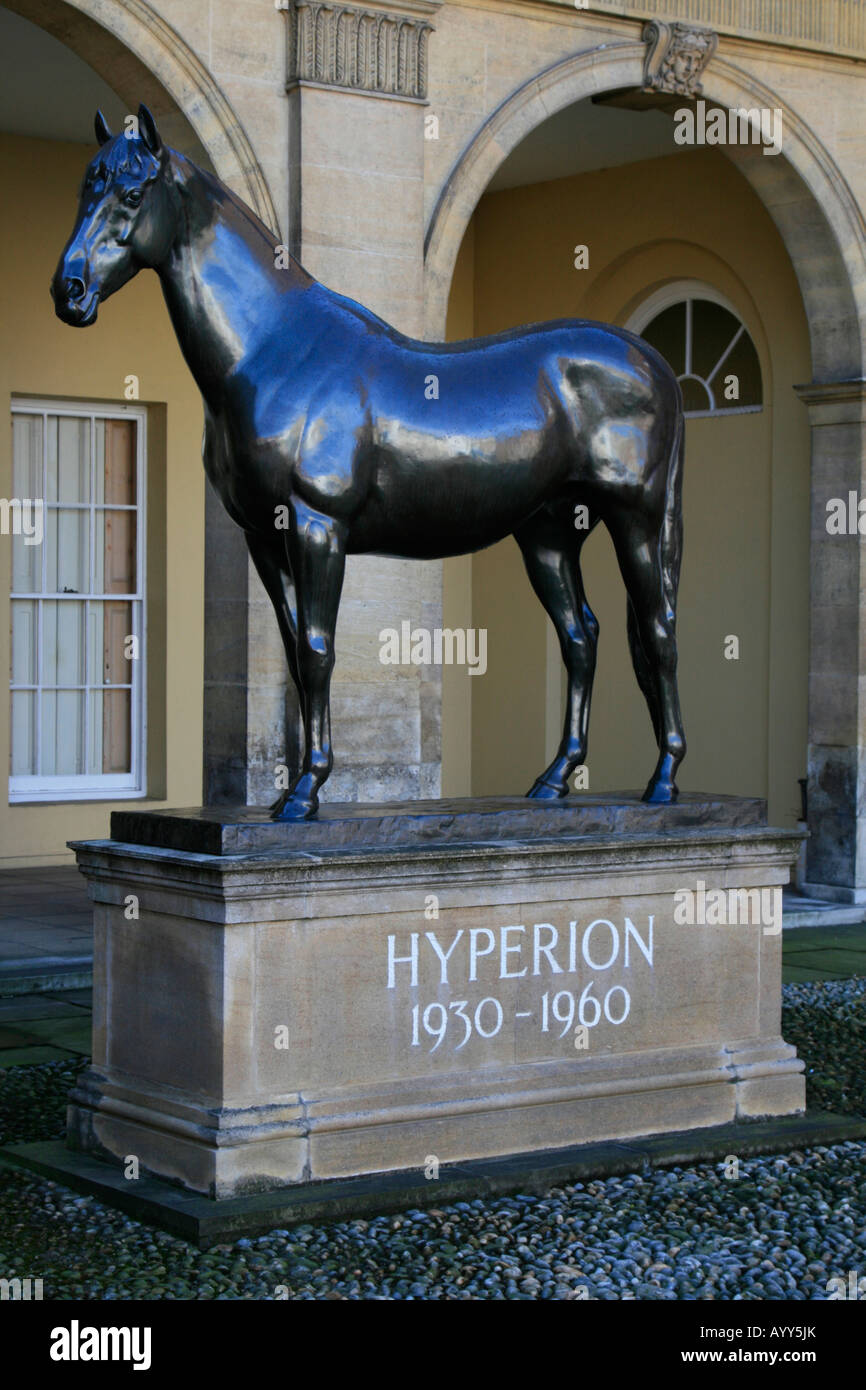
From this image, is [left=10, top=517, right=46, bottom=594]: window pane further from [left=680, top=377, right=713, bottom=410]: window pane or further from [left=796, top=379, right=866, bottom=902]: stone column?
[left=796, top=379, right=866, bottom=902]: stone column

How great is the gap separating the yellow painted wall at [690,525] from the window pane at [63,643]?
3079 mm

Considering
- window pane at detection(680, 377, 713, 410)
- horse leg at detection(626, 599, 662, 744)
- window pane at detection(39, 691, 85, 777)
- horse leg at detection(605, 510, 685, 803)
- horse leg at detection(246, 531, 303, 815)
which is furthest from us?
window pane at detection(680, 377, 713, 410)

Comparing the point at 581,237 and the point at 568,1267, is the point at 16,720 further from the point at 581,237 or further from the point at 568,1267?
the point at 568,1267

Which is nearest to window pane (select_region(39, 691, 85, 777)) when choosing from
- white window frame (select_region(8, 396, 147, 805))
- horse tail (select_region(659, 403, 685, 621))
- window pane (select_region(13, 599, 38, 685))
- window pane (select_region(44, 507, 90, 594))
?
white window frame (select_region(8, 396, 147, 805))

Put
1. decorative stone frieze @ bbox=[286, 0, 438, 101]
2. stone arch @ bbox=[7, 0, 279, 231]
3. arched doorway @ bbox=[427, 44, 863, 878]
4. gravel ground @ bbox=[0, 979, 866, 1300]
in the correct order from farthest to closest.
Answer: arched doorway @ bbox=[427, 44, 863, 878] → decorative stone frieze @ bbox=[286, 0, 438, 101] → stone arch @ bbox=[7, 0, 279, 231] → gravel ground @ bbox=[0, 979, 866, 1300]

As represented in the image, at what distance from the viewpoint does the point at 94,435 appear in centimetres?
1189

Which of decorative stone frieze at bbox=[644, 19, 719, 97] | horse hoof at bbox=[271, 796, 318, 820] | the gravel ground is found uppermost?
decorative stone frieze at bbox=[644, 19, 719, 97]

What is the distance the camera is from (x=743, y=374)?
11.9 metres

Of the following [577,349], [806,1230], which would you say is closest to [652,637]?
[577,349]

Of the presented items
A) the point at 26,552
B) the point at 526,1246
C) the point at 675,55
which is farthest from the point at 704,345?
the point at 526,1246

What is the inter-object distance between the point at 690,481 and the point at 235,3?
5.21 m

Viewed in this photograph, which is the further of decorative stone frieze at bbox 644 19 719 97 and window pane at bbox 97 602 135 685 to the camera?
window pane at bbox 97 602 135 685

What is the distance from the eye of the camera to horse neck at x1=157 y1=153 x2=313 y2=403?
16.2 feet

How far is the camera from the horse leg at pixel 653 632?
18.3 feet
